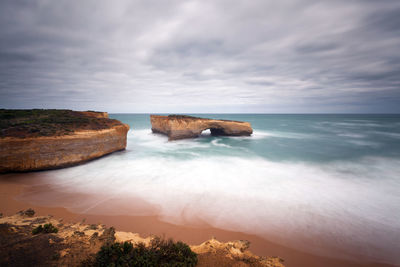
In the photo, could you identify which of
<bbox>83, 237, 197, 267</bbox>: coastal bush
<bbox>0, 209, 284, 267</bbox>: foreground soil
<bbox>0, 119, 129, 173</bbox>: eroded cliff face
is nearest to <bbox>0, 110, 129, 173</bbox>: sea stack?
<bbox>0, 119, 129, 173</bbox>: eroded cliff face

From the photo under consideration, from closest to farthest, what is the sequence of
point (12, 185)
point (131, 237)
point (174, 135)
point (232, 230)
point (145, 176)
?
point (131, 237), point (232, 230), point (12, 185), point (145, 176), point (174, 135)

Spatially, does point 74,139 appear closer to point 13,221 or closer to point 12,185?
point 12,185

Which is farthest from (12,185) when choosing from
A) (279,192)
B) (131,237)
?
(279,192)

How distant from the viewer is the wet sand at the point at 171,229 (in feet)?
12.9

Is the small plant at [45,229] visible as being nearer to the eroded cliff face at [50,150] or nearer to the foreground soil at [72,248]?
the foreground soil at [72,248]

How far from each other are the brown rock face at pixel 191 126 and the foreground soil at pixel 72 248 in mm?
16085

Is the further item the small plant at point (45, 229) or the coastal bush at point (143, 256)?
the small plant at point (45, 229)

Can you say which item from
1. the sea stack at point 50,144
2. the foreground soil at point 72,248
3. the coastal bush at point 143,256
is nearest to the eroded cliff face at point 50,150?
the sea stack at point 50,144

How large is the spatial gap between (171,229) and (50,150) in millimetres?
8776

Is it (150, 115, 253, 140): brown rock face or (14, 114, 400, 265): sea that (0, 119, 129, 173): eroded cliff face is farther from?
(150, 115, 253, 140): brown rock face

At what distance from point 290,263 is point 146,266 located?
343 centimetres

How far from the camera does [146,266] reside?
2.83 metres

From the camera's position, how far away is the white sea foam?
4.94 meters

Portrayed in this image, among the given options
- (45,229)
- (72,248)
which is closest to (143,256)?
(72,248)
